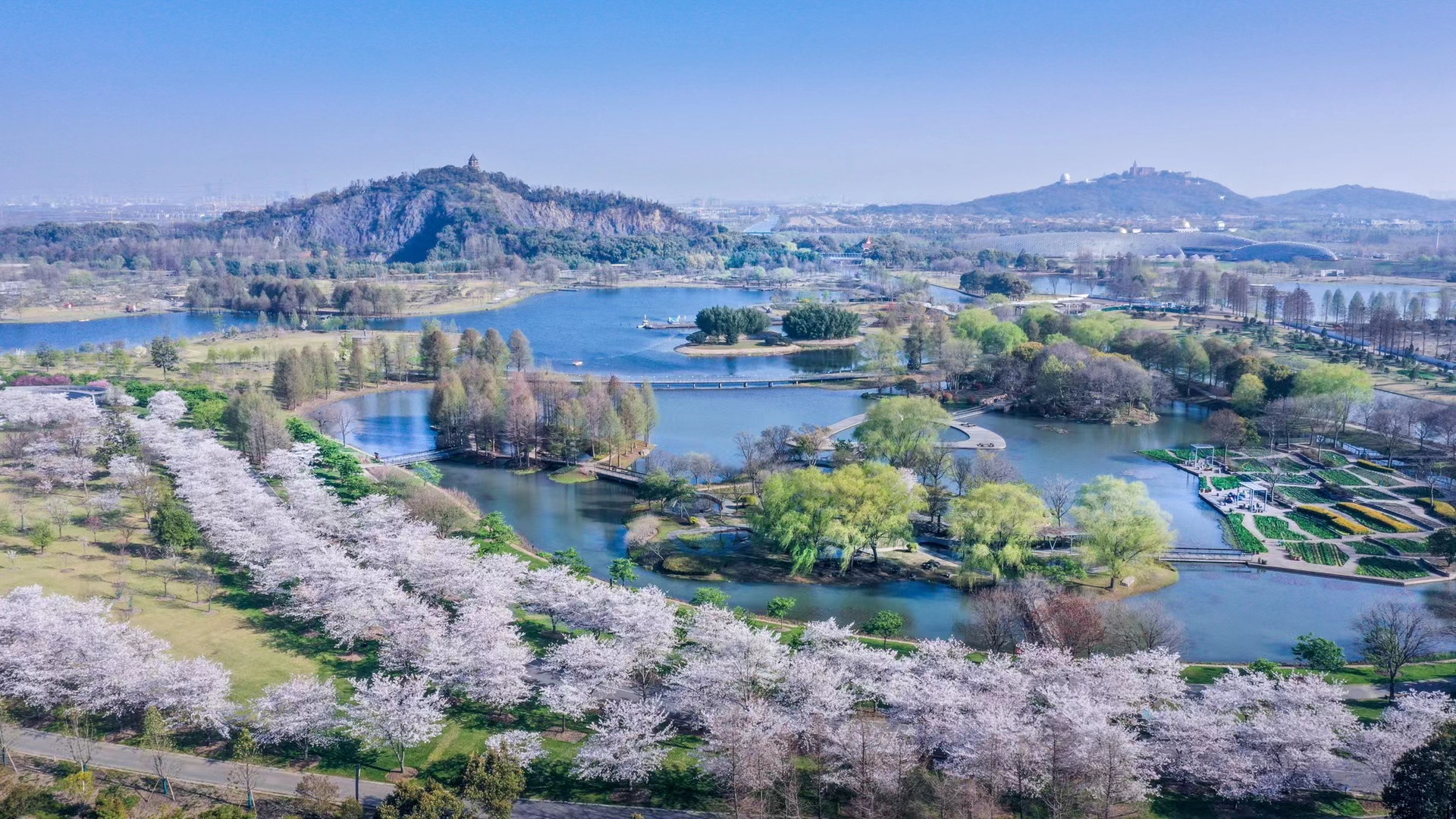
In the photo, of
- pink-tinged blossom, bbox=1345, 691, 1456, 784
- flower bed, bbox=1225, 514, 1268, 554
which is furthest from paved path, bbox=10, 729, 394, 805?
flower bed, bbox=1225, 514, 1268, 554

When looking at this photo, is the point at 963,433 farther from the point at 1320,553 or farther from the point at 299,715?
the point at 299,715

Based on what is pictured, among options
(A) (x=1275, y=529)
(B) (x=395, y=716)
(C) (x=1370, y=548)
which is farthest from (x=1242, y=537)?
(B) (x=395, y=716)

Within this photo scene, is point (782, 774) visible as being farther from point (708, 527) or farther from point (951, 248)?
point (951, 248)

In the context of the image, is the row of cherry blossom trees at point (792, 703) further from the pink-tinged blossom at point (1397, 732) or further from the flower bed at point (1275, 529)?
the flower bed at point (1275, 529)

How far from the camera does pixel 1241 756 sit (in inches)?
465

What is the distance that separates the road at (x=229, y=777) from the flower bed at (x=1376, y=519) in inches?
730

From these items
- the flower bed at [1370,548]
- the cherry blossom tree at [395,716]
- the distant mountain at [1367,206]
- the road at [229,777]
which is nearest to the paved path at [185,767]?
the road at [229,777]

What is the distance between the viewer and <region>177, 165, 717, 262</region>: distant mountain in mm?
112500

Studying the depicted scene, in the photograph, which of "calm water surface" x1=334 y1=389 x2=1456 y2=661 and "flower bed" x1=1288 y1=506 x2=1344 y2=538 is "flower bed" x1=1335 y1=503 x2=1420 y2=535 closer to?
"flower bed" x1=1288 y1=506 x2=1344 y2=538

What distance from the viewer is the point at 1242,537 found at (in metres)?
21.9

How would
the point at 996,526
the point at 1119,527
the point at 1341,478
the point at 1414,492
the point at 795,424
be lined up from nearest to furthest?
the point at 1119,527 < the point at 996,526 < the point at 1414,492 < the point at 1341,478 < the point at 795,424

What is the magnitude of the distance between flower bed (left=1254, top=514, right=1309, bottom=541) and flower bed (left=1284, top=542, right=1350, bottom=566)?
0.51 metres

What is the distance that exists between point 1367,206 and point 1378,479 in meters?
191

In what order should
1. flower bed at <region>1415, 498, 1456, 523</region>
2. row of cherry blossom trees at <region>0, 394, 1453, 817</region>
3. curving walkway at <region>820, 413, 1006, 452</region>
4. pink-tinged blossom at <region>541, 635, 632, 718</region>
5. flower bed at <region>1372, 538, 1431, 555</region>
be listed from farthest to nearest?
→ 1. curving walkway at <region>820, 413, 1006, 452</region>
2. flower bed at <region>1415, 498, 1456, 523</region>
3. flower bed at <region>1372, 538, 1431, 555</region>
4. pink-tinged blossom at <region>541, 635, 632, 718</region>
5. row of cherry blossom trees at <region>0, 394, 1453, 817</region>
